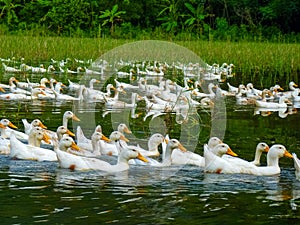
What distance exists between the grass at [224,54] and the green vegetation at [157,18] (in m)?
6.72

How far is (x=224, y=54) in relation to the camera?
27.7m

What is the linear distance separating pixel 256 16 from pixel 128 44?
13217mm

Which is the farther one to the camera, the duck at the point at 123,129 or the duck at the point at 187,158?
the duck at the point at 123,129

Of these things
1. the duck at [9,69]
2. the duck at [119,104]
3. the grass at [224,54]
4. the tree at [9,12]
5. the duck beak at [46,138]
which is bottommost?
the duck beak at [46,138]

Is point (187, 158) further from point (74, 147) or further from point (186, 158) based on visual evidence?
point (74, 147)

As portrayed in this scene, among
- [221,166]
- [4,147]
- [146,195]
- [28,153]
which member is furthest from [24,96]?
[146,195]

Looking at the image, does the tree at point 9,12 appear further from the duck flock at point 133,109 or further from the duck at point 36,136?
the duck at point 36,136

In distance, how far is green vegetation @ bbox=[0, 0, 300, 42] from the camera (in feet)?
125

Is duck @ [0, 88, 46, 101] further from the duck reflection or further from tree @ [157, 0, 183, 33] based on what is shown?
tree @ [157, 0, 183, 33]

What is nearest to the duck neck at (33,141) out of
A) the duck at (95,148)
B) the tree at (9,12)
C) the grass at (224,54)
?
the duck at (95,148)

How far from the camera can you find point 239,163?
9781 millimetres

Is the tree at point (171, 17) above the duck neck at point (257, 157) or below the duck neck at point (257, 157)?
above

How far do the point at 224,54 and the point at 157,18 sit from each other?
1497 cm

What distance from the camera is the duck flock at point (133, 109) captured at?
9.89 metres
